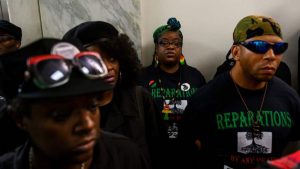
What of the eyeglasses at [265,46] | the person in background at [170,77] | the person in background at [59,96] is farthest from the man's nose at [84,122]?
the person in background at [170,77]

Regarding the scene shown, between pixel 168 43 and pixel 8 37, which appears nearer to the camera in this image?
pixel 8 37

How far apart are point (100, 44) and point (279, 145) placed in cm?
128

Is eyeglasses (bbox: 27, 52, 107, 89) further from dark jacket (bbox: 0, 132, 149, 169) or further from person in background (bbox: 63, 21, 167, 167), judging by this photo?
person in background (bbox: 63, 21, 167, 167)

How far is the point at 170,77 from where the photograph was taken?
3.19 meters

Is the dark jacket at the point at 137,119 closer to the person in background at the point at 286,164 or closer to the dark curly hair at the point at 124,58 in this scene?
the dark curly hair at the point at 124,58

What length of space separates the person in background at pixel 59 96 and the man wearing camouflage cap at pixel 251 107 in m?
1.11

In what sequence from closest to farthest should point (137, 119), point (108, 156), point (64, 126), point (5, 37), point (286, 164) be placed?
point (286, 164)
point (64, 126)
point (108, 156)
point (137, 119)
point (5, 37)

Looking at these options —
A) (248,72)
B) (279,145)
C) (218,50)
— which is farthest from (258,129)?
(218,50)

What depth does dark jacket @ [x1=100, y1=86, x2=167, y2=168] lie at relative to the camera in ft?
5.82

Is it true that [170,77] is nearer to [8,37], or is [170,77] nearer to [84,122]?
[8,37]

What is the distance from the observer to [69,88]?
914mm

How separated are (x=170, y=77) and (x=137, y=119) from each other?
1.43 m

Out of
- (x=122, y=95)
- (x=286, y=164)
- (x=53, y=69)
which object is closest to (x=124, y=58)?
(x=122, y=95)

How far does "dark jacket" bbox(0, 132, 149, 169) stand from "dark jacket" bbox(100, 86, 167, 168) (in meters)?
0.39
